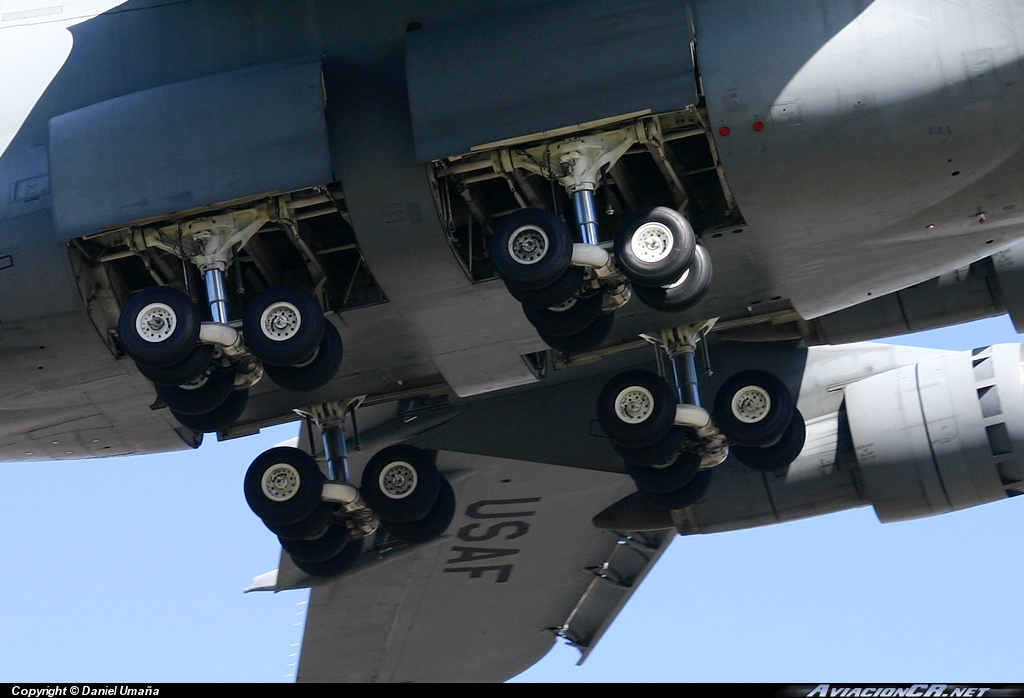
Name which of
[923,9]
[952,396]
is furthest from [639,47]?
[952,396]

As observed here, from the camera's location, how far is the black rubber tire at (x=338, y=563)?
17531 mm

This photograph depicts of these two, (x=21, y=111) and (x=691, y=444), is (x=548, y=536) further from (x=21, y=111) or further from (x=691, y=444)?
(x=21, y=111)

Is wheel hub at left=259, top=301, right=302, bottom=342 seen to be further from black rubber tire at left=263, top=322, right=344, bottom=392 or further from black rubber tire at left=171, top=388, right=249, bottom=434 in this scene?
black rubber tire at left=171, top=388, right=249, bottom=434

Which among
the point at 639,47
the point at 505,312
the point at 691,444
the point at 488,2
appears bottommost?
the point at 691,444

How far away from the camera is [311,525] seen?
16.7 meters

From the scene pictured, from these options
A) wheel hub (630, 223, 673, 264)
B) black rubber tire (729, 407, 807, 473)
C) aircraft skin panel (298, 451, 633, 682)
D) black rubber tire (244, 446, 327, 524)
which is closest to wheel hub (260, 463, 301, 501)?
black rubber tire (244, 446, 327, 524)

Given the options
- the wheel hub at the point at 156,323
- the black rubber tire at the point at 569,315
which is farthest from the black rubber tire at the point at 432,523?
the wheel hub at the point at 156,323

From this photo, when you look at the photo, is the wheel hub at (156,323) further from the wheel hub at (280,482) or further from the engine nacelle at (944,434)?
the engine nacelle at (944,434)

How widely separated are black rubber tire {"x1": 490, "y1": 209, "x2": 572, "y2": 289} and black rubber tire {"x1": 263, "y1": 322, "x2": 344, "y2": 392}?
76.4 inches

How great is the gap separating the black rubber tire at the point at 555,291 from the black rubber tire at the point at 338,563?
4.61 meters

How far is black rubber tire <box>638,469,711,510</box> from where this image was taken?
53.6 ft

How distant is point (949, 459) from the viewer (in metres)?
17.0

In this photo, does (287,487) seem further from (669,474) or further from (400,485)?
(669,474)

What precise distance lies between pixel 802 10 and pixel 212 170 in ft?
16.7
